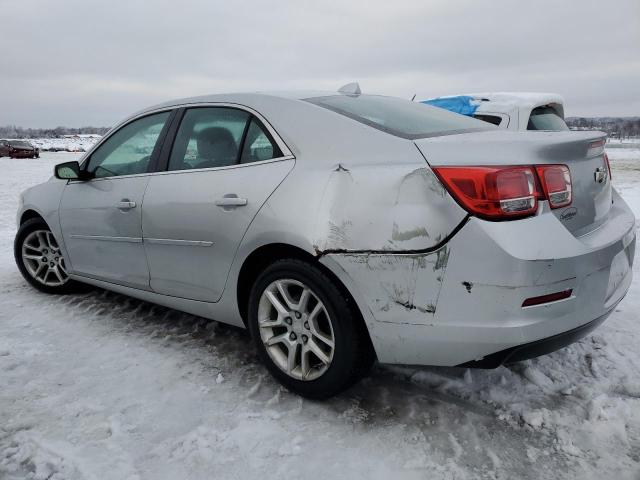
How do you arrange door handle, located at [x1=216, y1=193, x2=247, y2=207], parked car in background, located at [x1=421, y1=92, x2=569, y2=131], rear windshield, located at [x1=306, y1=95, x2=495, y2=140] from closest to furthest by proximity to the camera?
1. rear windshield, located at [x1=306, y1=95, x2=495, y2=140]
2. door handle, located at [x1=216, y1=193, x2=247, y2=207]
3. parked car in background, located at [x1=421, y1=92, x2=569, y2=131]

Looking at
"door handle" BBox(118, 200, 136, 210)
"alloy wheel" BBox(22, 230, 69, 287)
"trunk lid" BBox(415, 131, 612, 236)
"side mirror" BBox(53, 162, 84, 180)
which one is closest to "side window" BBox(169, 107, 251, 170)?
"door handle" BBox(118, 200, 136, 210)

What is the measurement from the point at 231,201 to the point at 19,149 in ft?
116

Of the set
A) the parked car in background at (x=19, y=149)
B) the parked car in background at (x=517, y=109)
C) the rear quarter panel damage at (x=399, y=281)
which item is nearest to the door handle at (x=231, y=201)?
the rear quarter panel damage at (x=399, y=281)

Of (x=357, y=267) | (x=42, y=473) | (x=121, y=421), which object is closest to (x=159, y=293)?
(x=121, y=421)

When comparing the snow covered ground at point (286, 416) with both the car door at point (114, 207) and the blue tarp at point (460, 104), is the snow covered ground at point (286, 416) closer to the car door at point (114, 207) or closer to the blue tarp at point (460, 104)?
the car door at point (114, 207)

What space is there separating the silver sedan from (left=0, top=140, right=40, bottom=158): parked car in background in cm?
3454

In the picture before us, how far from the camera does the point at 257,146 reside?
8.75 feet

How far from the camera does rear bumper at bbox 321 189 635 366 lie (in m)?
1.90

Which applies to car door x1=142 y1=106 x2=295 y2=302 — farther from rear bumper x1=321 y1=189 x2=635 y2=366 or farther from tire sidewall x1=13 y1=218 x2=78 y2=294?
tire sidewall x1=13 y1=218 x2=78 y2=294

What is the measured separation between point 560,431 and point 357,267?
114 cm

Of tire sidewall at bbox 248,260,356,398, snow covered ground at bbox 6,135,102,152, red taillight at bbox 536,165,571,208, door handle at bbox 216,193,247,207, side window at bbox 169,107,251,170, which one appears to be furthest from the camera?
snow covered ground at bbox 6,135,102,152

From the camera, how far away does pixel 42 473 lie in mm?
1999

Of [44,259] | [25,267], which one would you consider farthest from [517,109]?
[25,267]

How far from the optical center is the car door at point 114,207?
128 inches
